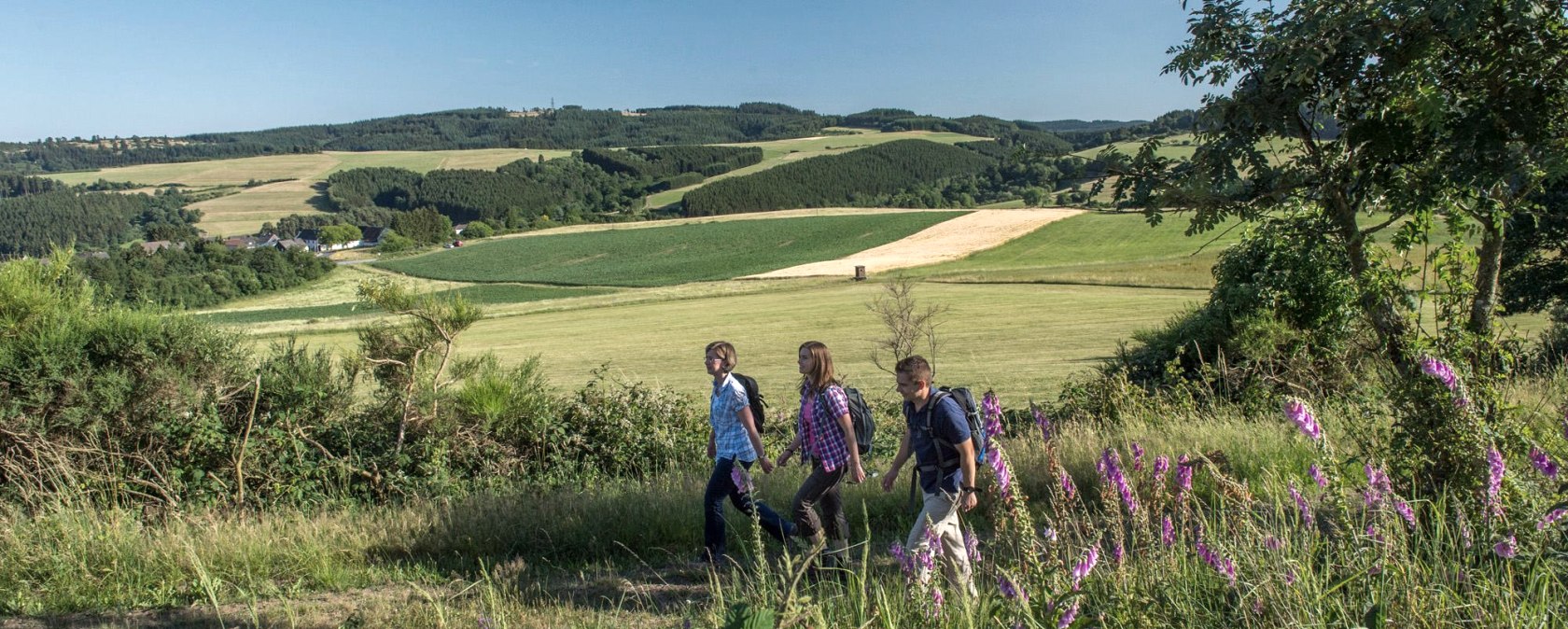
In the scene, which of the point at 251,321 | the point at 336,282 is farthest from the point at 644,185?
the point at 251,321

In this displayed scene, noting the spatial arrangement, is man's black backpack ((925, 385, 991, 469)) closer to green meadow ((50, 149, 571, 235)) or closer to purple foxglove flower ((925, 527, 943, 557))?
purple foxglove flower ((925, 527, 943, 557))

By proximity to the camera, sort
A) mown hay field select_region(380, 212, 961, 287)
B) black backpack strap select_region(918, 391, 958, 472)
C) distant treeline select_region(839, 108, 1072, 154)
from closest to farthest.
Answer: black backpack strap select_region(918, 391, 958, 472) → mown hay field select_region(380, 212, 961, 287) → distant treeline select_region(839, 108, 1072, 154)

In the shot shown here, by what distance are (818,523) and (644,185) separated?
391 ft

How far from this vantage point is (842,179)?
371 ft

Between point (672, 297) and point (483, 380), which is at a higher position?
point (483, 380)

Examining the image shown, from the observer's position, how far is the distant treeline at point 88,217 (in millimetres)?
80938

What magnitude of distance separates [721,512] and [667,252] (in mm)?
68959

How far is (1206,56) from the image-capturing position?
179 inches

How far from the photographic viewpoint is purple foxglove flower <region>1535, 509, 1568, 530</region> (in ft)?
9.24

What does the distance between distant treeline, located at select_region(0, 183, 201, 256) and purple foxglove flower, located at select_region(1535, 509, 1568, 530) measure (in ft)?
288

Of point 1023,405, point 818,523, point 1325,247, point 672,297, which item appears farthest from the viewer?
point 672,297

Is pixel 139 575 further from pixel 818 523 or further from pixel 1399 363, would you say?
pixel 1399 363

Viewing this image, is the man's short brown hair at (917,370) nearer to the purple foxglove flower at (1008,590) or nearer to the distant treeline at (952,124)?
the purple foxglove flower at (1008,590)

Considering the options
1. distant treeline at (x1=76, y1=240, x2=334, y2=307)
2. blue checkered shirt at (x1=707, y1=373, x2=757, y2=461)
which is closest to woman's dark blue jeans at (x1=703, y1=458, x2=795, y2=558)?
blue checkered shirt at (x1=707, y1=373, x2=757, y2=461)
